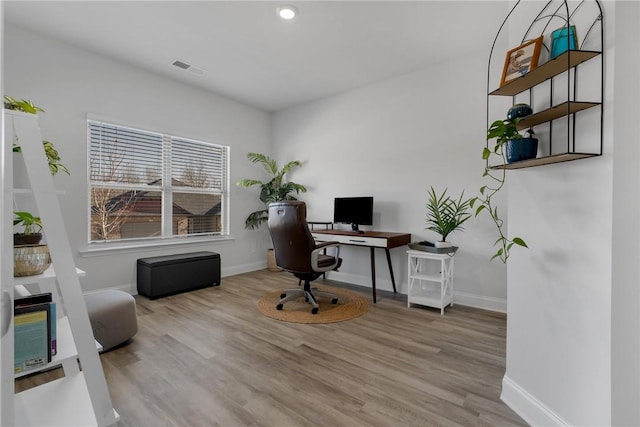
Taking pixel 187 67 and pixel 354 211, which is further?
pixel 354 211

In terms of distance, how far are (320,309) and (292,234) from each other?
0.86 m

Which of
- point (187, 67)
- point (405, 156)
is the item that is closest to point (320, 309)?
point (405, 156)

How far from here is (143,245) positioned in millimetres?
3658

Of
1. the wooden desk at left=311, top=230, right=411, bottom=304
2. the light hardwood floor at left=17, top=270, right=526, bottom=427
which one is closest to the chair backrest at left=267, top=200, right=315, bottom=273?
the light hardwood floor at left=17, top=270, right=526, bottom=427

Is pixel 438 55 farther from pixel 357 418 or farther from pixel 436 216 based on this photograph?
pixel 357 418

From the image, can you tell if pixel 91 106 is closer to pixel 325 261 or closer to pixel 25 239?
pixel 25 239

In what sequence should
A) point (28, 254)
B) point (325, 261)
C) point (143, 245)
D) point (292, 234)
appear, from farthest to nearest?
point (143, 245), point (325, 261), point (292, 234), point (28, 254)

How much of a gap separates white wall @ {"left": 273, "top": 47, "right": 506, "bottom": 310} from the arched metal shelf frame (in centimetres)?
178

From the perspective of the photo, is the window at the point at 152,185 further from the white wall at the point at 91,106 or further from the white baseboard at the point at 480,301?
the white baseboard at the point at 480,301

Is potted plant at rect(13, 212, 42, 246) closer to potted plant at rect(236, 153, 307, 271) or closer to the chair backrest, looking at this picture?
the chair backrest

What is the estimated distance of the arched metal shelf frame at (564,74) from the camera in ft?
3.89

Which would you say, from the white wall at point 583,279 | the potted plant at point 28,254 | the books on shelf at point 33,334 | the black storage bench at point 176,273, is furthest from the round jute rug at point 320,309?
the potted plant at point 28,254

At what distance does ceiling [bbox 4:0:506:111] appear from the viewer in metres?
2.49

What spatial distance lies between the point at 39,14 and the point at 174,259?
2587 millimetres
